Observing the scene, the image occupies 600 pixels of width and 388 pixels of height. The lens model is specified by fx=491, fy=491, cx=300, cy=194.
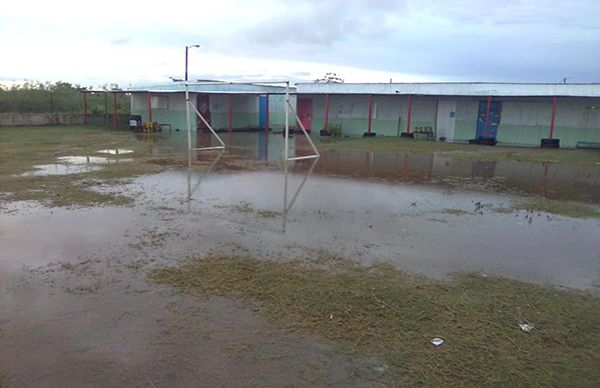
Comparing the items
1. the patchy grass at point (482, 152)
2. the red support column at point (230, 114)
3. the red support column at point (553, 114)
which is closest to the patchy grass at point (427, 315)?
the patchy grass at point (482, 152)

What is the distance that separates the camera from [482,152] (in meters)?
23.4

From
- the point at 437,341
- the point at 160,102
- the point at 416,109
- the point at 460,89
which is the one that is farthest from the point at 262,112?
the point at 437,341

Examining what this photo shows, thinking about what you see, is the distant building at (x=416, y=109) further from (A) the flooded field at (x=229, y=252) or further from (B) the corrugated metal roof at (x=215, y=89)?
(A) the flooded field at (x=229, y=252)

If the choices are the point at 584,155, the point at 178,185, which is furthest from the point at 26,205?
the point at 584,155

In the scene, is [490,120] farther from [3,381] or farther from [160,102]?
[3,381]

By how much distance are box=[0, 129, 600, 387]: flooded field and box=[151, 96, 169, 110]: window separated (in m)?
21.2

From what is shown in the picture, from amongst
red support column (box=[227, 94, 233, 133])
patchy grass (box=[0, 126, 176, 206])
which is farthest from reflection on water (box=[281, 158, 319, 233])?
red support column (box=[227, 94, 233, 133])

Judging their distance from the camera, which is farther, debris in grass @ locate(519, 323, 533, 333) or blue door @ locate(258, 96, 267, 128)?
blue door @ locate(258, 96, 267, 128)

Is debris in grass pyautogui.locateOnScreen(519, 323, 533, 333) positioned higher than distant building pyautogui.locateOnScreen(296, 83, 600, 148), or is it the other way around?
distant building pyautogui.locateOnScreen(296, 83, 600, 148)

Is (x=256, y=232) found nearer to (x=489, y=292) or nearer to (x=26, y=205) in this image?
(x=489, y=292)

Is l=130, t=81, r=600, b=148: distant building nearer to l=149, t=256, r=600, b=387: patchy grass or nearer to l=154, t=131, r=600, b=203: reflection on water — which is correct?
l=154, t=131, r=600, b=203: reflection on water

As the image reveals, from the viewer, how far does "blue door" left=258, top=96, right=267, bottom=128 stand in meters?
38.6

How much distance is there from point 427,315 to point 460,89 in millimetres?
25845

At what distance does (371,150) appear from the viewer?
23.5 m
